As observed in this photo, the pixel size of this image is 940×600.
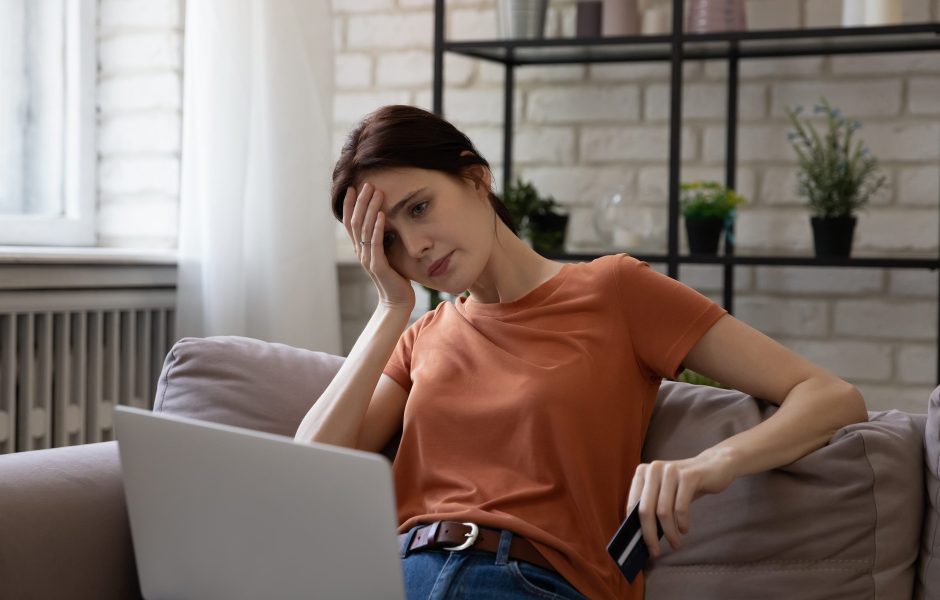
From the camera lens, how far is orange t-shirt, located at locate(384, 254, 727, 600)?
1.38 meters

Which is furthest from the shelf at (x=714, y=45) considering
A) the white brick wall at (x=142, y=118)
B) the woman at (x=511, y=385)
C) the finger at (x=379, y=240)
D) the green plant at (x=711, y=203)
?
the finger at (x=379, y=240)

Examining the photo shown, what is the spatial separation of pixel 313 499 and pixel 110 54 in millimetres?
2078

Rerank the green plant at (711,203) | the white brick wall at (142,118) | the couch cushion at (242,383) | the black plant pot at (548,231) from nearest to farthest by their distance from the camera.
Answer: the couch cushion at (242,383)
the green plant at (711,203)
the black plant pot at (548,231)
the white brick wall at (142,118)

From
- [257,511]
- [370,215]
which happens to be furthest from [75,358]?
[257,511]

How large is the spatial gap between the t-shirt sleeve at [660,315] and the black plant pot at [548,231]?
1.16 m

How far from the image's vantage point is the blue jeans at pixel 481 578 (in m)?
1.30

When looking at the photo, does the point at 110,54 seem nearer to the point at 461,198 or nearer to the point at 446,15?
the point at 446,15

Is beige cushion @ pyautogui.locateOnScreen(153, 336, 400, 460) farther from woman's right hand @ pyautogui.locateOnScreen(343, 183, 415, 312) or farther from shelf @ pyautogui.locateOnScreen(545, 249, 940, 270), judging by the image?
shelf @ pyautogui.locateOnScreen(545, 249, 940, 270)

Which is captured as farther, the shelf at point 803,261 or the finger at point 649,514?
the shelf at point 803,261

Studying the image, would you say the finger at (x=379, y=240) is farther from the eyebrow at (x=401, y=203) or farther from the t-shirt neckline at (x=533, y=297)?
the t-shirt neckline at (x=533, y=297)

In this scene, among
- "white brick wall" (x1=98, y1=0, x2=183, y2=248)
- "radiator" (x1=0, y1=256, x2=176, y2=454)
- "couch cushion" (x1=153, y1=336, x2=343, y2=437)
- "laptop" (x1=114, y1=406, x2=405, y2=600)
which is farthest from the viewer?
"white brick wall" (x1=98, y1=0, x2=183, y2=248)

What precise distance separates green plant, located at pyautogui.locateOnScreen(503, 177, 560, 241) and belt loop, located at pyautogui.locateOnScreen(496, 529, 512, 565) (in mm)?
1391

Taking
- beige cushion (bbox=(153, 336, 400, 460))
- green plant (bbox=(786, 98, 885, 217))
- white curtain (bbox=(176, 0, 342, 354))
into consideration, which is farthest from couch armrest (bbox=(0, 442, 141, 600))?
green plant (bbox=(786, 98, 885, 217))

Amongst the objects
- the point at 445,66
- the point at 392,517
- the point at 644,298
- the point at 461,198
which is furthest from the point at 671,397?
the point at 445,66
